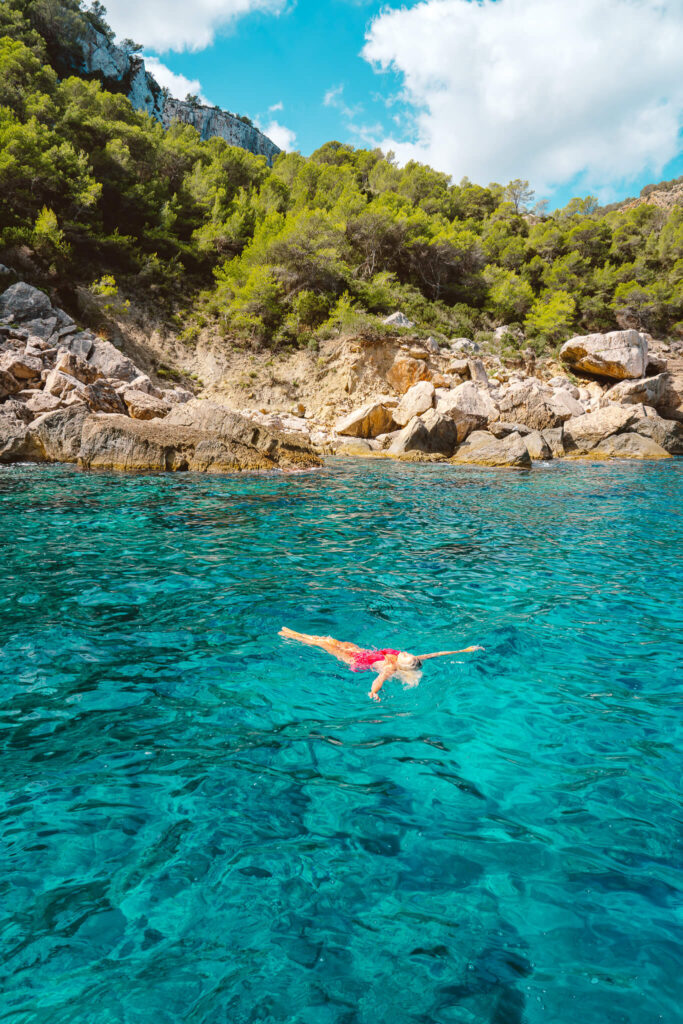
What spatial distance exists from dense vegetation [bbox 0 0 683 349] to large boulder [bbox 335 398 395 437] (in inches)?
263

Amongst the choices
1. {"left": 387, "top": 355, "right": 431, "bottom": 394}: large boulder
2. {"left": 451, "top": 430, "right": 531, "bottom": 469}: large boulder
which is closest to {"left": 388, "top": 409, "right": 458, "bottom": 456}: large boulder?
{"left": 451, "top": 430, "right": 531, "bottom": 469}: large boulder

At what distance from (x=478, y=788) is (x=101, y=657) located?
3059 millimetres

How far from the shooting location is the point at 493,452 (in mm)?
19203

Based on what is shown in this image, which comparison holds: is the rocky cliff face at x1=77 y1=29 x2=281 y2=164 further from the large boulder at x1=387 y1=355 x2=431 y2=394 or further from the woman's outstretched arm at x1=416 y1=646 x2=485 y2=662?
the woman's outstretched arm at x1=416 y1=646 x2=485 y2=662

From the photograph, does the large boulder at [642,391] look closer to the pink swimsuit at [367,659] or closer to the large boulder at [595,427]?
the large boulder at [595,427]

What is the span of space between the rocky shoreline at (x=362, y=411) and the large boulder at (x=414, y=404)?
7 cm

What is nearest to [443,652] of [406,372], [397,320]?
[406,372]

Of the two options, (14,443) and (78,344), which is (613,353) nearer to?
(78,344)

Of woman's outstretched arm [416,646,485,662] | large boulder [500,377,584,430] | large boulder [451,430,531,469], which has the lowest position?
woman's outstretched arm [416,646,485,662]

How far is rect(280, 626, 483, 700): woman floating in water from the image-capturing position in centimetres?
381

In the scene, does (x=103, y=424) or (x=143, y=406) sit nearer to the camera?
→ (x=103, y=424)

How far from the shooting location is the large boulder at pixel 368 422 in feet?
76.3

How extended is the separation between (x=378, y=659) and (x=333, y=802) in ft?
4.67

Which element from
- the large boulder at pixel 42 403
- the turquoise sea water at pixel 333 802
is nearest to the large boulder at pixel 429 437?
the large boulder at pixel 42 403
